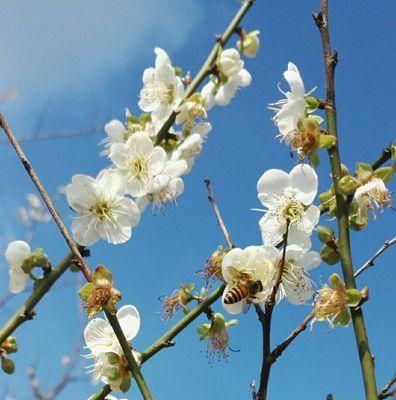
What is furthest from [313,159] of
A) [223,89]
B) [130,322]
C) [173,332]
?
[223,89]

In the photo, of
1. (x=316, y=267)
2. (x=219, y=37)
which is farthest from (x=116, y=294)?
(x=219, y=37)

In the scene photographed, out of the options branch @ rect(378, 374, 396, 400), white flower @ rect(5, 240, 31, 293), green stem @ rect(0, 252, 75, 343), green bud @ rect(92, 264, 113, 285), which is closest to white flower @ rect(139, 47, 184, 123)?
white flower @ rect(5, 240, 31, 293)

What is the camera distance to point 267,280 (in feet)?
3.53

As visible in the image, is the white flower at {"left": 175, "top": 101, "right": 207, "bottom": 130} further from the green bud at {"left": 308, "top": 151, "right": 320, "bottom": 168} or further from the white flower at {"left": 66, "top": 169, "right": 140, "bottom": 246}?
A: the green bud at {"left": 308, "top": 151, "right": 320, "bottom": 168}

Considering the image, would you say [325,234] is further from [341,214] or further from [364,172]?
[364,172]

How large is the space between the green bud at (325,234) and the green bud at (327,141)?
142 mm

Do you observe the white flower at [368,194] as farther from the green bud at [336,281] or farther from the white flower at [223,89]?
the white flower at [223,89]

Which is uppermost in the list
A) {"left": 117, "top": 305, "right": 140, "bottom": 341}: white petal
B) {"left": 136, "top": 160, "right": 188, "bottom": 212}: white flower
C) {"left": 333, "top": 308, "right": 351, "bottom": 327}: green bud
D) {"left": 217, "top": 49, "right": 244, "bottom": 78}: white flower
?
{"left": 217, "top": 49, "right": 244, "bottom": 78}: white flower

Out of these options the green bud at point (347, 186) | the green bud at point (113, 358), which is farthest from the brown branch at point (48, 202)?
the green bud at point (347, 186)

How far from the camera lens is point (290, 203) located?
1.20 meters

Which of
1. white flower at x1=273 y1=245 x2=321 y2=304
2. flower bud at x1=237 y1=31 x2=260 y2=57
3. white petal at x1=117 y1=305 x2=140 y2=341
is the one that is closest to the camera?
white flower at x1=273 y1=245 x2=321 y2=304

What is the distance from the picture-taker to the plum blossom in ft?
3.71

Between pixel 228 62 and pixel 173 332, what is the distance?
84 cm

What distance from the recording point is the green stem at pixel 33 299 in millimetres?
1156
